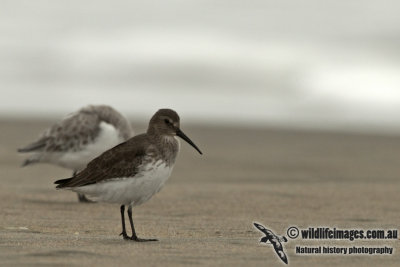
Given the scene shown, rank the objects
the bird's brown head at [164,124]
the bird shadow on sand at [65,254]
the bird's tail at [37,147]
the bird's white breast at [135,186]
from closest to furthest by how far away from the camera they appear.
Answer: the bird shadow on sand at [65,254] < the bird's white breast at [135,186] < the bird's brown head at [164,124] < the bird's tail at [37,147]

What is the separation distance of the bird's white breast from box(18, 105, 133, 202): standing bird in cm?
502

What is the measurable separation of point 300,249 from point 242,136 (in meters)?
22.4

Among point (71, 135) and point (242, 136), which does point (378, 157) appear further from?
point (71, 135)

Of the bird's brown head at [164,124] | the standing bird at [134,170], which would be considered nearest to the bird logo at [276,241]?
the standing bird at [134,170]

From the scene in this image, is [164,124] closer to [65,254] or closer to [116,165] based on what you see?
[116,165]

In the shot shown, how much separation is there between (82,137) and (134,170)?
5.52 m

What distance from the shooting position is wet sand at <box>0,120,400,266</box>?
322 inches

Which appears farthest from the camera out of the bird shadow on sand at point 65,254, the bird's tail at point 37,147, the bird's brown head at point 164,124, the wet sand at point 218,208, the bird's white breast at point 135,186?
the bird's tail at point 37,147

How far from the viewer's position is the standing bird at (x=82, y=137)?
14836mm

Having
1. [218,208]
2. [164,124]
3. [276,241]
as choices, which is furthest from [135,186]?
[218,208]

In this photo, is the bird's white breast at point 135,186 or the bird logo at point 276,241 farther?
the bird's white breast at point 135,186

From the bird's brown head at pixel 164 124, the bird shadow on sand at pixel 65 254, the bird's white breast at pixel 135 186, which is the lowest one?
the bird shadow on sand at pixel 65 254

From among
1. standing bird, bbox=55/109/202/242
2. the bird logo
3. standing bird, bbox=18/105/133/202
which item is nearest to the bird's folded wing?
standing bird, bbox=55/109/202/242

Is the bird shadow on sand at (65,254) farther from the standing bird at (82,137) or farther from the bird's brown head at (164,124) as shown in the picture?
the standing bird at (82,137)
